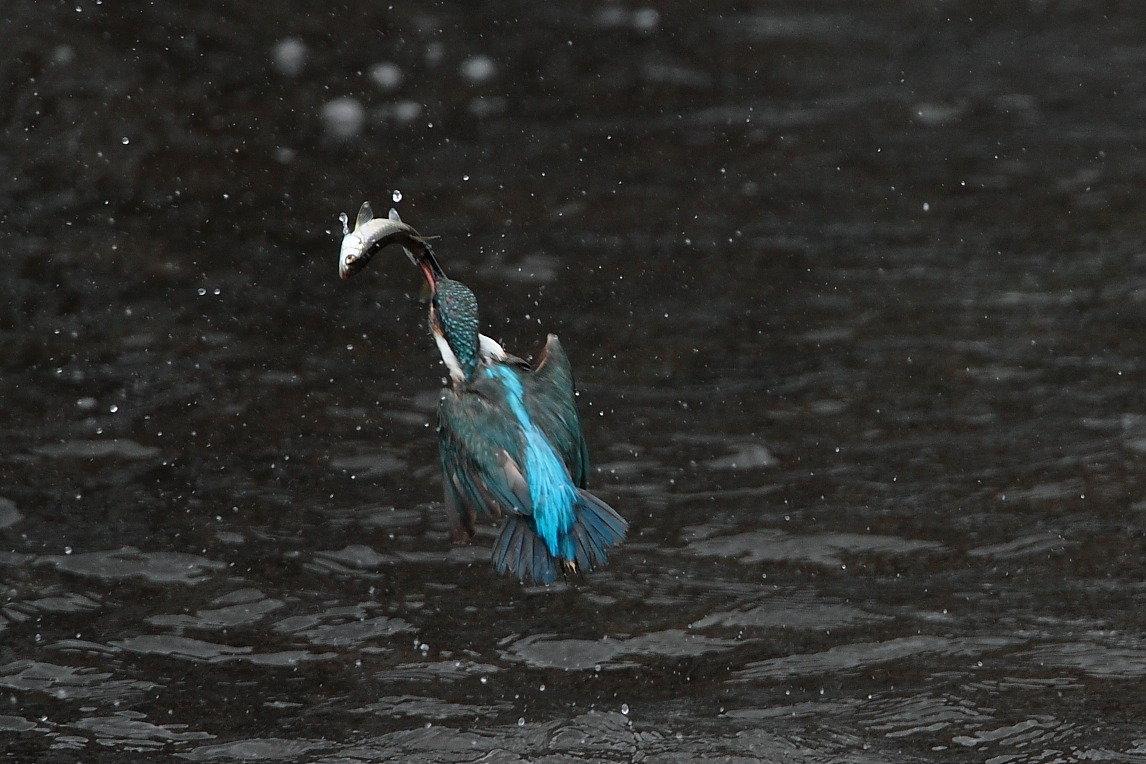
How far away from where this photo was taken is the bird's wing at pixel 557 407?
4527mm

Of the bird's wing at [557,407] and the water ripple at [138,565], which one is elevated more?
the bird's wing at [557,407]

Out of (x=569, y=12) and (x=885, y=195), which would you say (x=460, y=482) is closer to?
(x=885, y=195)

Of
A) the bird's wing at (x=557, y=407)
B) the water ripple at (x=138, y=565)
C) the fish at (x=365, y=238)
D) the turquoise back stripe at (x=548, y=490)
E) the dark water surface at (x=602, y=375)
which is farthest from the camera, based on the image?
the water ripple at (x=138, y=565)

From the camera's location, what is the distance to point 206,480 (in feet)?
19.0

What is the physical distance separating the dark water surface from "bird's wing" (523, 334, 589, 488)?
0.76 m

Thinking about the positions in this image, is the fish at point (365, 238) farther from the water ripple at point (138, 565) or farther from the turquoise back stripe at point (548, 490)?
the water ripple at point (138, 565)

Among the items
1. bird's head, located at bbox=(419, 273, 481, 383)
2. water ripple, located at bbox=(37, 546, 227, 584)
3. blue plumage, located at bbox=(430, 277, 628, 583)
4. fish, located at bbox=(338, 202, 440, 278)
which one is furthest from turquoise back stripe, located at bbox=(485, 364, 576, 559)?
water ripple, located at bbox=(37, 546, 227, 584)

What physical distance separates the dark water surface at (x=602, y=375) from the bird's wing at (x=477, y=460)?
78cm

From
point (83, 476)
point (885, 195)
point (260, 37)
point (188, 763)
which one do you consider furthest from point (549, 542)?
point (260, 37)

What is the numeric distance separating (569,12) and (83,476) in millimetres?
4841

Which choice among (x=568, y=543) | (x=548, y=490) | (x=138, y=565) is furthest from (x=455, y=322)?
(x=138, y=565)

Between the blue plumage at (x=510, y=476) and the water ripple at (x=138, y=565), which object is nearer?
the blue plumage at (x=510, y=476)

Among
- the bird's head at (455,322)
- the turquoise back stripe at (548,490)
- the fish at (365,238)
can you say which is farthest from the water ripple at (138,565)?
the fish at (365,238)

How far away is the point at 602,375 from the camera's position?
21.3 ft
